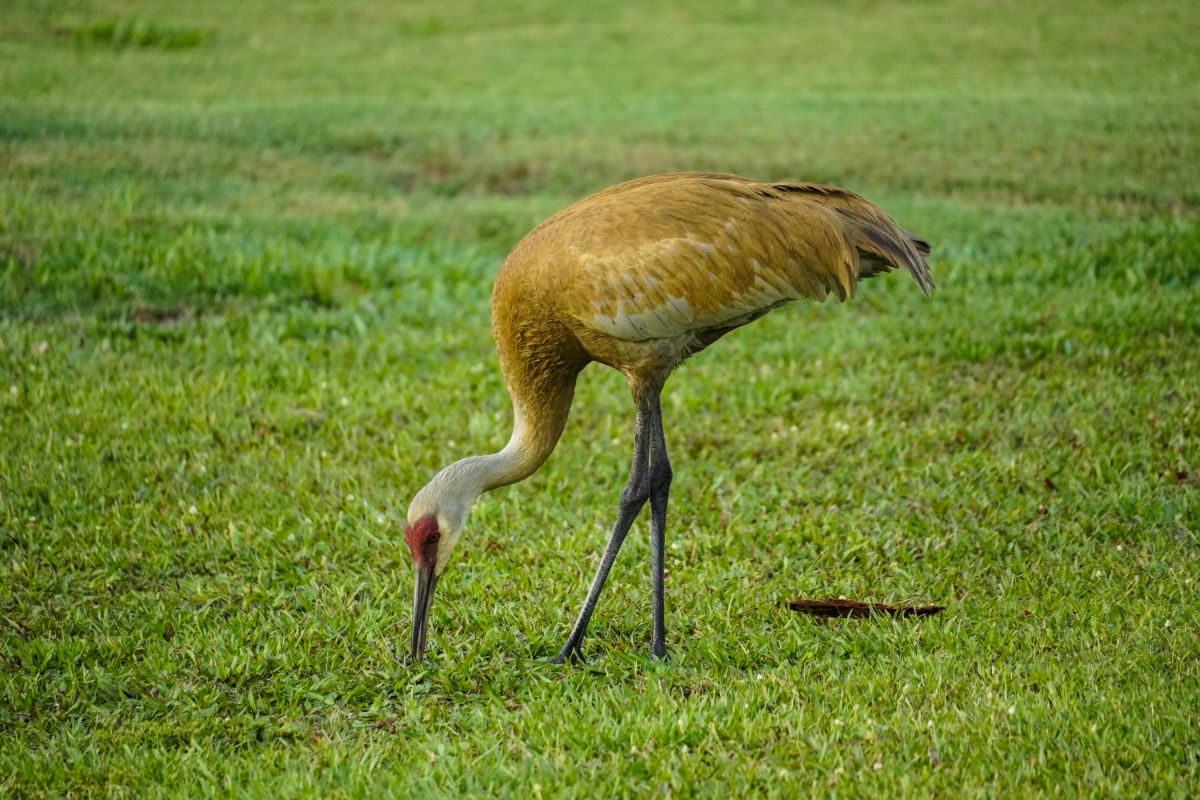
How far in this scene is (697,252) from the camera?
449cm

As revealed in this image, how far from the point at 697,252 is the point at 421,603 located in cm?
166

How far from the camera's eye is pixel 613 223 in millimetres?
4508

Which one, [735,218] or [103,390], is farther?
[103,390]

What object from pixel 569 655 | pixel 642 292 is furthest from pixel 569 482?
pixel 642 292

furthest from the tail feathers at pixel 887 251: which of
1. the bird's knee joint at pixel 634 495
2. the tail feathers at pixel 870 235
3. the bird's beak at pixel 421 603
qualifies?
the bird's beak at pixel 421 603

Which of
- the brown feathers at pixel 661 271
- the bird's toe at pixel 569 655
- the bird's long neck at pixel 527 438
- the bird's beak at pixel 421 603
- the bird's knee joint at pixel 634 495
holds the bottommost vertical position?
the bird's toe at pixel 569 655

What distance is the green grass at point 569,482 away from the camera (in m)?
3.87

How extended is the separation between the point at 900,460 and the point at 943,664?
2032 mm

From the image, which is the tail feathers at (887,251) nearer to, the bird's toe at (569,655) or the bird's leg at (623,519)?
the bird's leg at (623,519)

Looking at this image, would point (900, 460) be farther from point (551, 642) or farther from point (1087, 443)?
point (551, 642)

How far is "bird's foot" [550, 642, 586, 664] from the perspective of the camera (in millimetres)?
4500

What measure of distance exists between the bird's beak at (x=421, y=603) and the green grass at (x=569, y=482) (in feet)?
0.25

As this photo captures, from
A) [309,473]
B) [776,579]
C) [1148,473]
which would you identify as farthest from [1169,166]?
[309,473]

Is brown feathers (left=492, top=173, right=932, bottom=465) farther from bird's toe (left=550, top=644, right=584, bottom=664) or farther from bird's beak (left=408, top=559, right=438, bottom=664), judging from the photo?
bird's toe (left=550, top=644, right=584, bottom=664)
